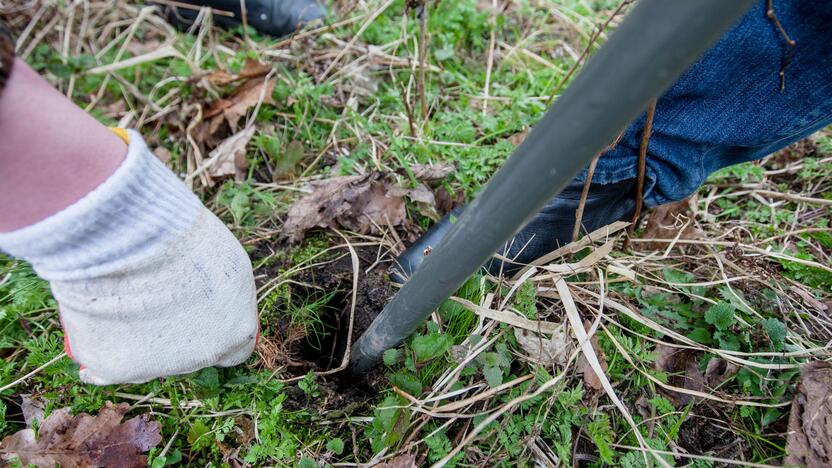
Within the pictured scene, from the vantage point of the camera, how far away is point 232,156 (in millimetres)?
2105

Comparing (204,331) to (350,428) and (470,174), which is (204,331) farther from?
(470,174)

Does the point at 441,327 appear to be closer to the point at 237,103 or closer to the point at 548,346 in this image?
the point at 548,346

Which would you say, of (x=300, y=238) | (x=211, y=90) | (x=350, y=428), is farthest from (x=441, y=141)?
(x=350, y=428)

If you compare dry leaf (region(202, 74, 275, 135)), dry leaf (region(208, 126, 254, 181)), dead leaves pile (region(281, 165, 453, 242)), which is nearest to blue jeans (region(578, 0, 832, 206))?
dead leaves pile (region(281, 165, 453, 242))

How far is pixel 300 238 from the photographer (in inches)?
70.5

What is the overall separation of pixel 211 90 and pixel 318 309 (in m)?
1.25

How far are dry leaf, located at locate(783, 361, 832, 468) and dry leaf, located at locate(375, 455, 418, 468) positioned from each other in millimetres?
1038

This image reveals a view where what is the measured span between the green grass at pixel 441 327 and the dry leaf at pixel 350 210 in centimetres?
8

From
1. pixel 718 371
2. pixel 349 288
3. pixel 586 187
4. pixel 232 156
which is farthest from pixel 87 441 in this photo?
pixel 718 371

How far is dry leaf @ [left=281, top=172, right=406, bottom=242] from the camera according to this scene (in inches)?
70.9

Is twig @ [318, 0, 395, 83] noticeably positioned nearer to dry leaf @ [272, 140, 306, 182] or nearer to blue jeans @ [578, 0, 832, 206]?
dry leaf @ [272, 140, 306, 182]

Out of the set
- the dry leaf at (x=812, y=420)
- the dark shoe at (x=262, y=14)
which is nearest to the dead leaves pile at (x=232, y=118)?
the dark shoe at (x=262, y=14)

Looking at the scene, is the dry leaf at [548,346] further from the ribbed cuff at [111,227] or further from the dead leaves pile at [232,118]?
the dead leaves pile at [232,118]

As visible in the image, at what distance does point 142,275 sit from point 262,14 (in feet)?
6.87
